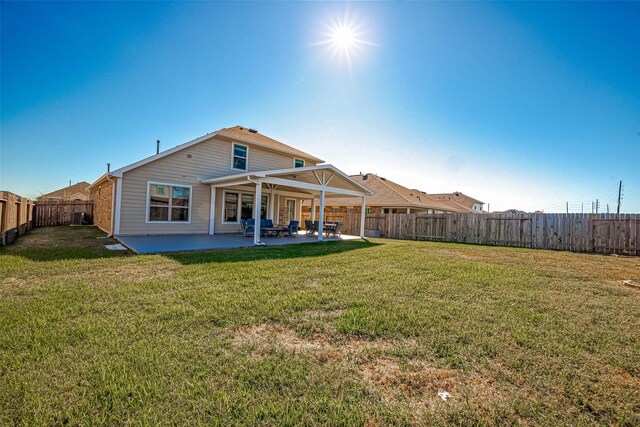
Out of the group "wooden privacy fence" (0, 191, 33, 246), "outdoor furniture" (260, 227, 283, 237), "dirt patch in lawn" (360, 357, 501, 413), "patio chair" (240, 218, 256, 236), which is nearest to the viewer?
"dirt patch in lawn" (360, 357, 501, 413)

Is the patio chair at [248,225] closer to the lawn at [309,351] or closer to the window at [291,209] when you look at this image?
the window at [291,209]

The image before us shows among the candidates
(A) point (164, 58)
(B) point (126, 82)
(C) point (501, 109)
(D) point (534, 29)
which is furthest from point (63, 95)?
(C) point (501, 109)

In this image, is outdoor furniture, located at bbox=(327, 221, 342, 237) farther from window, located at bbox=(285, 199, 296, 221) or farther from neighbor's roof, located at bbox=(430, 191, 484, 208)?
neighbor's roof, located at bbox=(430, 191, 484, 208)

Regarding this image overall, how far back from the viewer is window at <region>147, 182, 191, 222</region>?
1277 centimetres

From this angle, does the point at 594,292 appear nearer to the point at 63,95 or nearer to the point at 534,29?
the point at 534,29

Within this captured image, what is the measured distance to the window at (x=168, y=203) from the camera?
12773 millimetres

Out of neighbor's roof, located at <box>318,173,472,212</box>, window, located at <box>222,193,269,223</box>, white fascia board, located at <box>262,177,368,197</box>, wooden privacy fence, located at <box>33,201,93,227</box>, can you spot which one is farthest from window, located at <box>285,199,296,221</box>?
wooden privacy fence, located at <box>33,201,93,227</box>

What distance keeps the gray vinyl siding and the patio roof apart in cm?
80

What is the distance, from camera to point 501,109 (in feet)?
46.2

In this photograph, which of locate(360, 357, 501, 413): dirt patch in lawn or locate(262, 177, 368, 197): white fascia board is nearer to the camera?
locate(360, 357, 501, 413): dirt patch in lawn

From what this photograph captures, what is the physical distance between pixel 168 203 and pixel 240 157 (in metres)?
4.44

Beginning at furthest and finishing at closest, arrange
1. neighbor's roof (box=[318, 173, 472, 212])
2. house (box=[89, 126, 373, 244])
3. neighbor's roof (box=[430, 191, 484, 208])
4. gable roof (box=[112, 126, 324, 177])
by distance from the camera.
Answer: neighbor's roof (box=[430, 191, 484, 208]), neighbor's roof (box=[318, 173, 472, 212]), house (box=[89, 126, 373, 244]), gable roof (box=[112, 126, 324, 177])

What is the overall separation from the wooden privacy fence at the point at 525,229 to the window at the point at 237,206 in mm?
8232

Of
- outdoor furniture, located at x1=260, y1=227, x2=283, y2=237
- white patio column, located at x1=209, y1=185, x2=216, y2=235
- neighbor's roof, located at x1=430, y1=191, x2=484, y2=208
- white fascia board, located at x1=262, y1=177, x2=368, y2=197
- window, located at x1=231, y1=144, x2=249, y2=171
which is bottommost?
outdoor furniture, located at x1=260, y1=227, x2=283, y2=237
